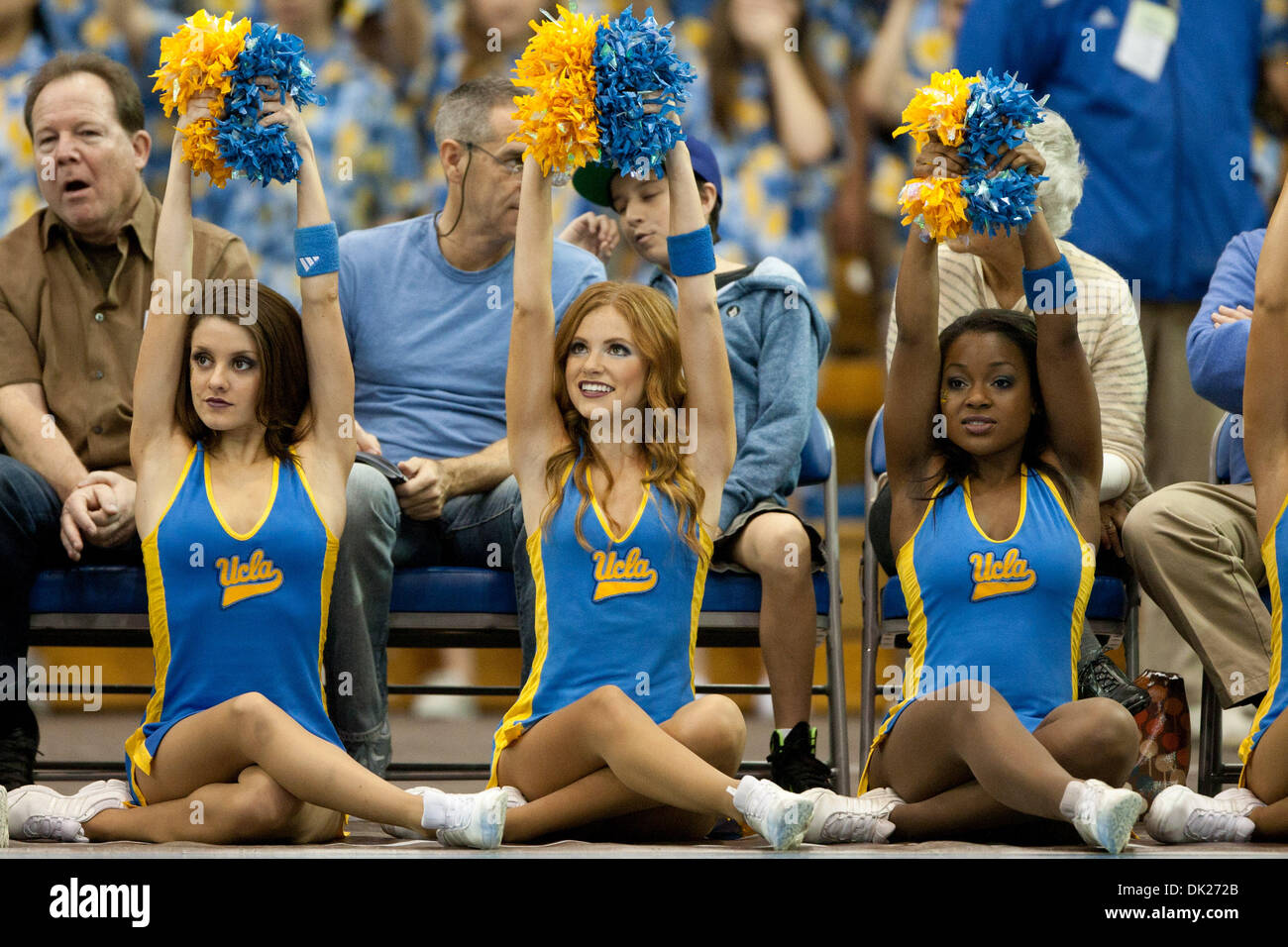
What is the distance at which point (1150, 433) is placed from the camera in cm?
404

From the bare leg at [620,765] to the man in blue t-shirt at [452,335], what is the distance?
59cm

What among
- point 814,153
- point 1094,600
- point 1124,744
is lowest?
point 1124,744

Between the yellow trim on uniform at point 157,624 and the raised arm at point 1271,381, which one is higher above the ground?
the raised arm at point 1271,381

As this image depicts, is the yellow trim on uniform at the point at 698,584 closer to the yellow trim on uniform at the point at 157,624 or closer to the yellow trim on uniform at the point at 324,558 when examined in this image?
the yellow trim on uniform at the point at 324,558

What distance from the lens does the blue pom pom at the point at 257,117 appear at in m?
2.69

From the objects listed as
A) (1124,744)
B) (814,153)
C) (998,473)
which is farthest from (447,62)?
(1124,744)

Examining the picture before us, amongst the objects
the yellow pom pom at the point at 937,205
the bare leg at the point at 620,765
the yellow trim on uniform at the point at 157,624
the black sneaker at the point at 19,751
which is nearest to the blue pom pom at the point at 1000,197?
the yellow pom pom at the point at 937,205

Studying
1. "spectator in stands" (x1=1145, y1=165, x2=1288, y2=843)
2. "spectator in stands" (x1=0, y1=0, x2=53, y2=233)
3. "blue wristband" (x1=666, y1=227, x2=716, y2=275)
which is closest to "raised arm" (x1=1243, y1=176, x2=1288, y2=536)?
"spectator in stands" (x1=1145, y1=165, x2=1288, y2=843)

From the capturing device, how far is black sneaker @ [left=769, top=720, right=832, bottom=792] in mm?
2877

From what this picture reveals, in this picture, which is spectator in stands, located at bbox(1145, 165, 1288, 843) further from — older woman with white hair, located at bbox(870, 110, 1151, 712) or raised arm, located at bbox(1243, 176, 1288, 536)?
older woman with white hair, located at bbox(870, 110, 1151, 712)

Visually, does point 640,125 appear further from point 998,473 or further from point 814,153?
point 814,153

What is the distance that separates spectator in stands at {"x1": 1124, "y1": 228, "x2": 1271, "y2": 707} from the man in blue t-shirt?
3.82 feet

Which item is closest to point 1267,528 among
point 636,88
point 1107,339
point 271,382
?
point 1107,339
